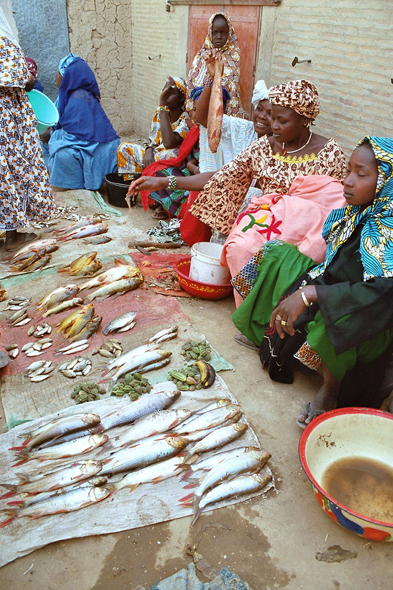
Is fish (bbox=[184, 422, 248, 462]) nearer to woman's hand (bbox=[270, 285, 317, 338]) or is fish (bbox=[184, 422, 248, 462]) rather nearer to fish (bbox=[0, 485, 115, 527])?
fish (bbox=[0, 485, 115, 527])

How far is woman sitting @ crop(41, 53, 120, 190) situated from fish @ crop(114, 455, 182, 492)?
5.04 m

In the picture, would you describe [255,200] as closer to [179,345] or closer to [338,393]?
[179,345]

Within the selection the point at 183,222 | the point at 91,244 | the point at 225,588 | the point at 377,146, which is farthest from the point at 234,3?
the point at 225,588

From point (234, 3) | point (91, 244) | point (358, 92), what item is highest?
point (234, 3)

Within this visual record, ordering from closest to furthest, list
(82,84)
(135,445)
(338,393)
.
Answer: (135,445), (338,393), (82,84)

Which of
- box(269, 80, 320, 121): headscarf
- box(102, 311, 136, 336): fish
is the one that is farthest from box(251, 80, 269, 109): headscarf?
box(102, 311, 136, 336): fish

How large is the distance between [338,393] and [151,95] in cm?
756

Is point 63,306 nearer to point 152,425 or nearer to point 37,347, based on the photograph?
point 37,347

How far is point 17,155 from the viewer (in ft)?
15.3

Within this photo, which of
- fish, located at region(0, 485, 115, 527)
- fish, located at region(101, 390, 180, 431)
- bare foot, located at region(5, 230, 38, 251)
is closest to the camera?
fish, located at region(0, 485, 115, 527)

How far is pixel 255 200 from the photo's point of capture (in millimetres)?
3582

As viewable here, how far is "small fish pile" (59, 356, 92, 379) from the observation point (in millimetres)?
3100

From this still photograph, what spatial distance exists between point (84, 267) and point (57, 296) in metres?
0.52

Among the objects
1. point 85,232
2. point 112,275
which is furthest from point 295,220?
point 85,232
